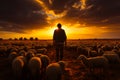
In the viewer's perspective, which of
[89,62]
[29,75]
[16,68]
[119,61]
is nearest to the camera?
[16,68]

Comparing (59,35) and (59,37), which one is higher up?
(59,35)

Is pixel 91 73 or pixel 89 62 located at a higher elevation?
pixel 89 62

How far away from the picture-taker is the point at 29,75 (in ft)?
31.2

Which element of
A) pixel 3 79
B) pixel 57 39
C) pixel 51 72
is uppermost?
pixel 57 39

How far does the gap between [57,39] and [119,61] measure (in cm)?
488

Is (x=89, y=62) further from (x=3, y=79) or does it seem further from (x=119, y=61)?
(x=3, y=79)

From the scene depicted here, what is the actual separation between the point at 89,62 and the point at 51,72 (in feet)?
10.5

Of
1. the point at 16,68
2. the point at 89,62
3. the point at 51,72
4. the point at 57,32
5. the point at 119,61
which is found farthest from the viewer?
the point at 119,61

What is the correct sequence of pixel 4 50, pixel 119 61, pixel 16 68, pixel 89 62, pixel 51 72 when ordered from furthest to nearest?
pixel 4 50
pixel 119 61
pixel 89 62
pixel 16 68
pixel 51 72

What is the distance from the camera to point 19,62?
9070mm

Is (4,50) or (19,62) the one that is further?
(4,50)

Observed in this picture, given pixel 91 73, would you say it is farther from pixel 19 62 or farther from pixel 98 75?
pixel 19 62

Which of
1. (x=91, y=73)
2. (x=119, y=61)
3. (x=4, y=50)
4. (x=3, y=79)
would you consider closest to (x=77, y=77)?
(x=91, y=73)

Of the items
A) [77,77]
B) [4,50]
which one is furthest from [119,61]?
[4,50]
